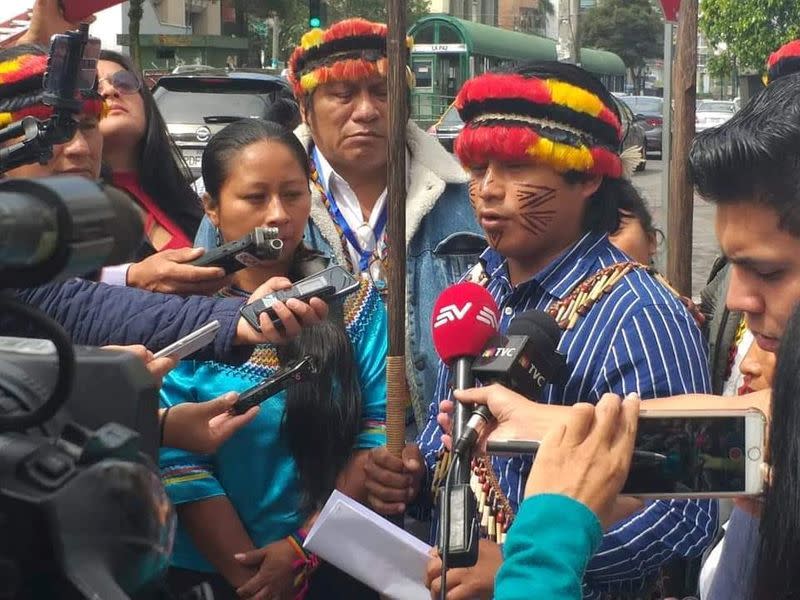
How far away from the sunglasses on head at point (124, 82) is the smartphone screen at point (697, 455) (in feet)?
8.42

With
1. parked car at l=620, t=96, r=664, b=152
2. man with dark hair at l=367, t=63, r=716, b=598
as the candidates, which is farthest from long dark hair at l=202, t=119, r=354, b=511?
parked car at l=620, t=96, r=664, b=152

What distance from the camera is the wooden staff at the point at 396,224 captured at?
9.48ft

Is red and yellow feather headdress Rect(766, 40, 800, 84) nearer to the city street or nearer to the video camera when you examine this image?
the video camera

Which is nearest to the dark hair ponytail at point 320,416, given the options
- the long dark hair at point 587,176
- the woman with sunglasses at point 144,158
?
the long dark hair at point 587,176

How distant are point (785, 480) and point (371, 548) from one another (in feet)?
4.07

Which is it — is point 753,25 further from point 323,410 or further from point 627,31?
point 627,31

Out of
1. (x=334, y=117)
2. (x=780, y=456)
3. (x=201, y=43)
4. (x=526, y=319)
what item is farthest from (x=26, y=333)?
(x=201, y=43)

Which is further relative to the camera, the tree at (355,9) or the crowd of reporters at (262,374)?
the tree at (355,9)

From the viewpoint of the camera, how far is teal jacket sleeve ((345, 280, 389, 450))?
3.04m

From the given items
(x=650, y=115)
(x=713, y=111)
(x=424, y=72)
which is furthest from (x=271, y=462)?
(x=713, y=111)

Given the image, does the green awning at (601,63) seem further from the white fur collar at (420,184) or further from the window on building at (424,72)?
the white fur collar at (420,184)

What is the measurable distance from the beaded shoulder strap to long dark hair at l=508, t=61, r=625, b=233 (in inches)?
7.6

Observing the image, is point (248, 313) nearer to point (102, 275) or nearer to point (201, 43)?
point (102, 275)

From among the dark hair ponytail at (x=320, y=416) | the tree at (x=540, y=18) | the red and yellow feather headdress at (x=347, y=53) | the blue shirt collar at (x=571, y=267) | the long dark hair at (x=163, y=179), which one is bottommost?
the dark hair ponytail at (x=320, y=416)
